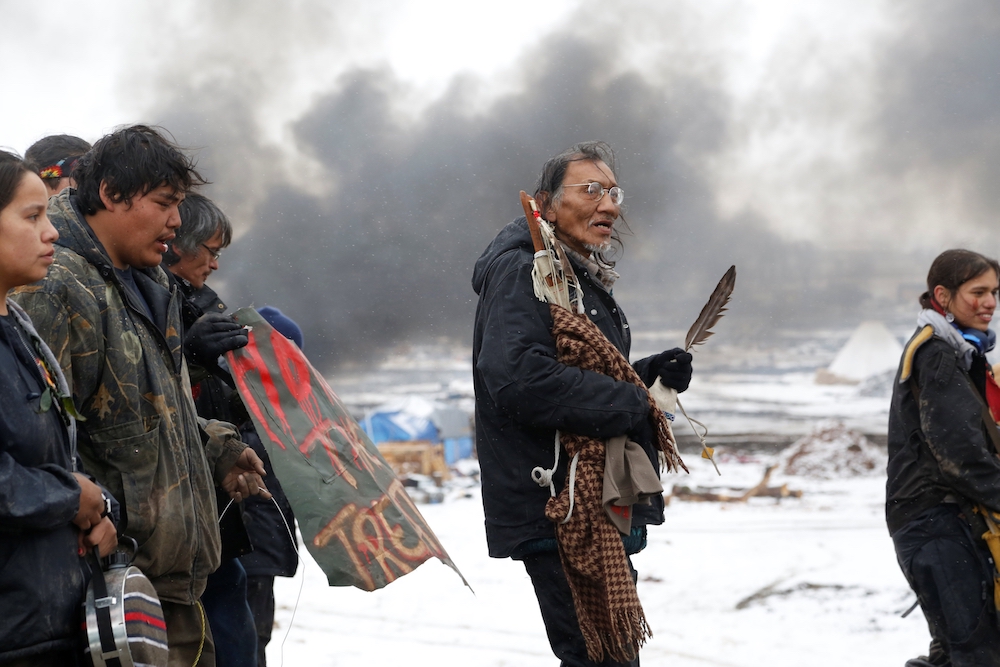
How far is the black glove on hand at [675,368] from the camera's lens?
252 cm

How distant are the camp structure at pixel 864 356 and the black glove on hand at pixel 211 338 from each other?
10558 mm

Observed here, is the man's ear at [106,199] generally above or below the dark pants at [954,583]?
above

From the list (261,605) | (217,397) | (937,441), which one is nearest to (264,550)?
(261,605)

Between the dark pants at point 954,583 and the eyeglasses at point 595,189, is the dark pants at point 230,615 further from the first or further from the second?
the dark pants at point 954,583

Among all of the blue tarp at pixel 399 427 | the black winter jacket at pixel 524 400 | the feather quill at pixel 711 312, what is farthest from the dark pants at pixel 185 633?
the blue tarp at pixel 399 427

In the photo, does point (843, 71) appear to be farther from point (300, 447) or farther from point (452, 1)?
point (300, 447)

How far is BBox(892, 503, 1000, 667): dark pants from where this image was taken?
2.85 m

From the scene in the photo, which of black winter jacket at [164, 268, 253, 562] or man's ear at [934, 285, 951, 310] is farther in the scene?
man's ear at [934, 285, 951, 310]

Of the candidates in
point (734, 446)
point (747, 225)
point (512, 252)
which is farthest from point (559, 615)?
point (747, 225)

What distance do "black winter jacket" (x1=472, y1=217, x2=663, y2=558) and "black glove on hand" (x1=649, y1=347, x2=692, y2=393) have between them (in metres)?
0.15

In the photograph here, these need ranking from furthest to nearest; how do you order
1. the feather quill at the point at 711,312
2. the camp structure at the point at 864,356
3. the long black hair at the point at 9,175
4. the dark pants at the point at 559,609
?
1. the camp structure at the point at 864,356
2. the feather quill at the point at 711,312
3. the dark pants at the point at 559,609
4. the long black hair at the point at 9,175

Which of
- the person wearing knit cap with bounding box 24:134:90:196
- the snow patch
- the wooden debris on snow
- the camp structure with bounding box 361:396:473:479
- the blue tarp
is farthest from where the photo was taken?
the blue tarp

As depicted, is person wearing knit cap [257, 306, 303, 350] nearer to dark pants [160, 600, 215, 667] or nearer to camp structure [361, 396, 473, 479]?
dark pants [160, 600, 215, 667]

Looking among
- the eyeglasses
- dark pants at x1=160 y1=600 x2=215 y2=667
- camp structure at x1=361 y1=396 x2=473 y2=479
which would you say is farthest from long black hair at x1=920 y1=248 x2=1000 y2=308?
camp structure at x1=361 y1=396 x2=473 y2=479
